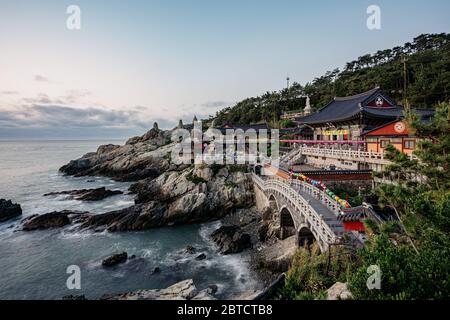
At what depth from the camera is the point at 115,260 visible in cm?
2345

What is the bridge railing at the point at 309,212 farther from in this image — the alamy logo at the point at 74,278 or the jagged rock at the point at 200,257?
the alamy logo at the point at 74,278

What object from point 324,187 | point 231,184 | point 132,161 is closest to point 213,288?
point 324,187

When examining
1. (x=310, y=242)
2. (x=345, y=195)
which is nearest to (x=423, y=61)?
(x=345, y=195)

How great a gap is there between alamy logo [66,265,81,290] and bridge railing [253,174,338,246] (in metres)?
19.1

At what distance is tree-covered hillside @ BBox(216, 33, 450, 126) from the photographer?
165 ft

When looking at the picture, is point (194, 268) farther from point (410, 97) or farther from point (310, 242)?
point (410, 97)

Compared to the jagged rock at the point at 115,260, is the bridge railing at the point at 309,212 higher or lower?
higher

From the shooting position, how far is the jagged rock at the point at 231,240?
2456cm

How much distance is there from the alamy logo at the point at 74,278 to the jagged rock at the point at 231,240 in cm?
1264

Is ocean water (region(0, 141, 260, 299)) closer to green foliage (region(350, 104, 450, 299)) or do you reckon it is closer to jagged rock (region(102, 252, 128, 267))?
jagged rock (region(102, 252, 128, 267))

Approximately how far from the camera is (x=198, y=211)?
33.7 meters

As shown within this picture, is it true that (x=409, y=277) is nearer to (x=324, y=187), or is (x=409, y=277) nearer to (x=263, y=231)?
(x=324, y=187)

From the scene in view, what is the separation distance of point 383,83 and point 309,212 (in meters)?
59.7

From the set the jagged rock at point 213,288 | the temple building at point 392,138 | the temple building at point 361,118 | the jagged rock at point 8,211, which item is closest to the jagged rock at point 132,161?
the jagged rock at point 8,211
